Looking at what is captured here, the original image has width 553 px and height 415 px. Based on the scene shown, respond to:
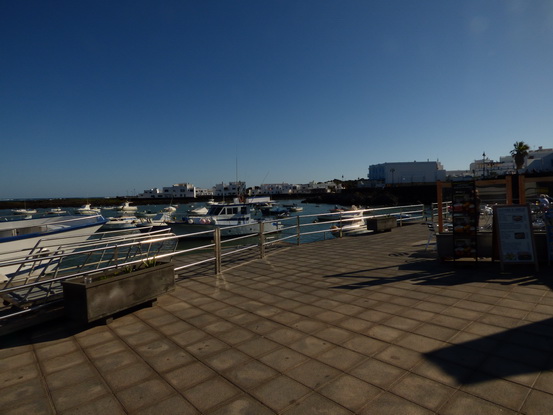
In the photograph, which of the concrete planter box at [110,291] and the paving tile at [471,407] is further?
the concrete planter box at [110,291]

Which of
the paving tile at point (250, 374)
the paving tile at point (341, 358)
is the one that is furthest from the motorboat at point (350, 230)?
the paving tile at point (250, 374)

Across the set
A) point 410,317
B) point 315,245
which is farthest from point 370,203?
point 410,317

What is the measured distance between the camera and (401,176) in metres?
116

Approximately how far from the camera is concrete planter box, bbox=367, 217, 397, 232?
13.4 metres

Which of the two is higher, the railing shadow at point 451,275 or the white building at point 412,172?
the white building at point 412,172

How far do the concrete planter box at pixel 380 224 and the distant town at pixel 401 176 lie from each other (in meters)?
65.6

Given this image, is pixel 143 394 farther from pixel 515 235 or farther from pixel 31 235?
pixel 31 235

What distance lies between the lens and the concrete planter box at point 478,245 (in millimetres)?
7321

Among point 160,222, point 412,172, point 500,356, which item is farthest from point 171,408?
point 412,172

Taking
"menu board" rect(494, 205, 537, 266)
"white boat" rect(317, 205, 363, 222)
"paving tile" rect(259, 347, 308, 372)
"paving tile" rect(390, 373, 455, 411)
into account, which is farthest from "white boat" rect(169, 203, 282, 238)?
"paving tile" rect(390, 373, 455, 411)

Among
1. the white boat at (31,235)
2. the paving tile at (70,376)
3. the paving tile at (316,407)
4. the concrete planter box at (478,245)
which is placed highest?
the white boat at (31,235)

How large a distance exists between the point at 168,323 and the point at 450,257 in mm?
6179

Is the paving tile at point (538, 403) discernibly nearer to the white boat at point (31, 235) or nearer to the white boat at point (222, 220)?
the white boat at point (31, 235)

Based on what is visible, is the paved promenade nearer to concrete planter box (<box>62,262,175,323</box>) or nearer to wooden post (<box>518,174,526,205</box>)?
concrete planter box (<box>62,262,175,323</box>)
